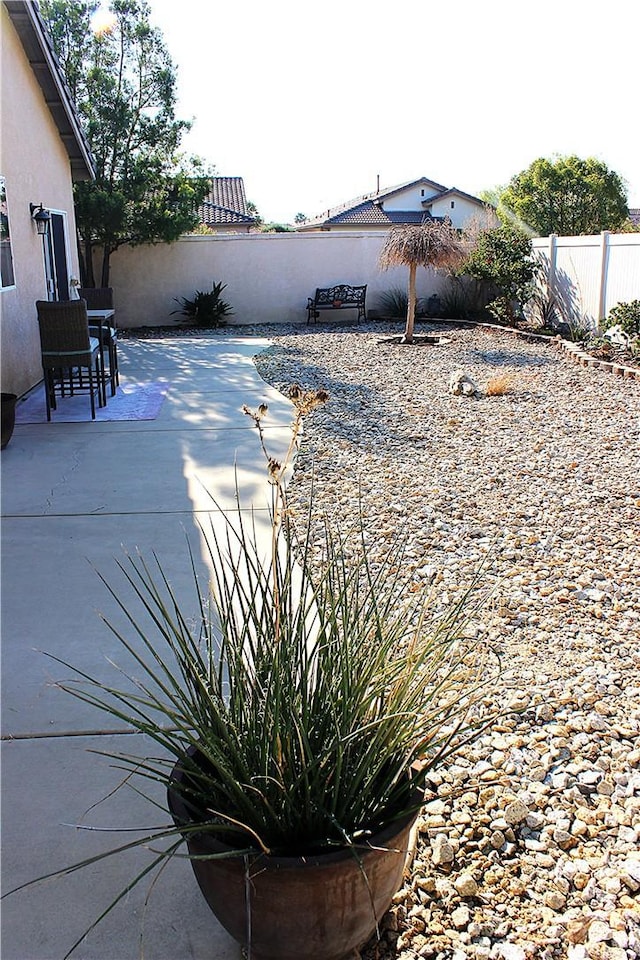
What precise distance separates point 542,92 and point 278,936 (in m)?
12.6

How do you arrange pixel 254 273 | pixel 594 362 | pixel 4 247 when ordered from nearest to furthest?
1. pixel 4 247
2. pixel 594 362
3. pixel 254 273

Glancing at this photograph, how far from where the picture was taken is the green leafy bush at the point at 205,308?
16.8 metres

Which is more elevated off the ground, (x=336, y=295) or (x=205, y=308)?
(x=336, y=295)

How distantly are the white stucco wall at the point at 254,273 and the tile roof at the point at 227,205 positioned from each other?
14423 mm

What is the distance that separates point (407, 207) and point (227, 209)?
1185cm

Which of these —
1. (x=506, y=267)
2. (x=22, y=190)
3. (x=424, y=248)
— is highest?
(x=22, y=190)

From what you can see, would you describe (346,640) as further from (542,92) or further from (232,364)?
(542,92)

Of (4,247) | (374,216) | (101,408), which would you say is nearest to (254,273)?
(4,247)

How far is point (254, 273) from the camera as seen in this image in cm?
1731

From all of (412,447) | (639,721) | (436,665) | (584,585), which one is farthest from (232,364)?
(436,665)

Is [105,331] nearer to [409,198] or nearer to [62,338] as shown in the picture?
[62,338]

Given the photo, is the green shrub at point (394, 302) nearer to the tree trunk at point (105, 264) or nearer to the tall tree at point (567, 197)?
the tree trunk at point (105, 264)

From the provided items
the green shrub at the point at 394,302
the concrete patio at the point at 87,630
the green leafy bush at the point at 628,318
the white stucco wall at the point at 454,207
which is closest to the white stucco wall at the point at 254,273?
the green shrub at the point at 394,302

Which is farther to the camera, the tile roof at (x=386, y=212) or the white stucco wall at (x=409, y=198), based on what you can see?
the white stucco wall at (x=409, y=198)
